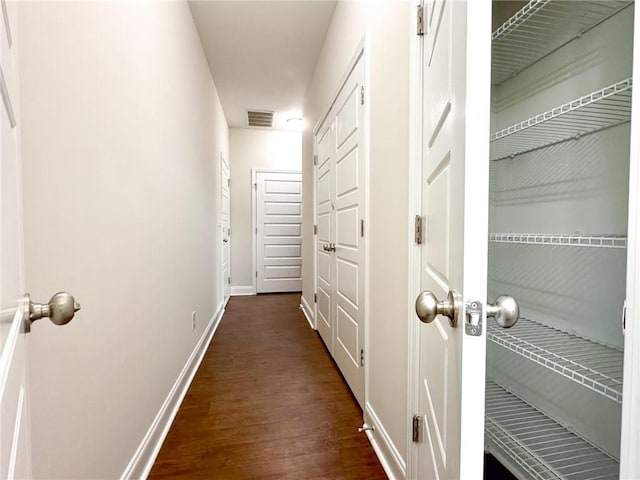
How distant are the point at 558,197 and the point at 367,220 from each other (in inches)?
31.8

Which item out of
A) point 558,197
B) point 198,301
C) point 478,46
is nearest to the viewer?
point 478,46

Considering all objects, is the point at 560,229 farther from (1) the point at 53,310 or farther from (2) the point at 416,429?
(1) the point at 53,310

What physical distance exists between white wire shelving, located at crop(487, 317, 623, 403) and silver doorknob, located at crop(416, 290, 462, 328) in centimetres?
57

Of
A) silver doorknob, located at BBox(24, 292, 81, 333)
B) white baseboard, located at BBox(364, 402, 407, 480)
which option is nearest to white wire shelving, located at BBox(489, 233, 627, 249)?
white baseboard, located at BBox(364, 402, 407, 480)

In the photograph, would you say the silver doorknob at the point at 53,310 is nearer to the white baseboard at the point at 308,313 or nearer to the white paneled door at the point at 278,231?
the white baseboard at the point at 308,313

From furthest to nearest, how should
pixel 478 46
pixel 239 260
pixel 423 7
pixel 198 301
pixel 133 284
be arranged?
pixel 239 260 → pixel 198 301 → pixel 133 284 → pixel 423 7 → pixel 478 46

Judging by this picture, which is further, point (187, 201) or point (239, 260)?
point (239, 260)

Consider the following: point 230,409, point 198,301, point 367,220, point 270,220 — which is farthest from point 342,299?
point 270,220

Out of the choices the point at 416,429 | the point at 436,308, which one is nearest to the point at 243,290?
the point at 416,429

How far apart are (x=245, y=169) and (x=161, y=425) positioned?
14.0ft

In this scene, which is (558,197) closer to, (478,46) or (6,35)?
(478,46)

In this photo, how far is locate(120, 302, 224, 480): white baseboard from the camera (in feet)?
4.24

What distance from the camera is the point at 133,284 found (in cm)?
132

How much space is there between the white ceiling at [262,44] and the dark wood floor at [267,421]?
2724mm
